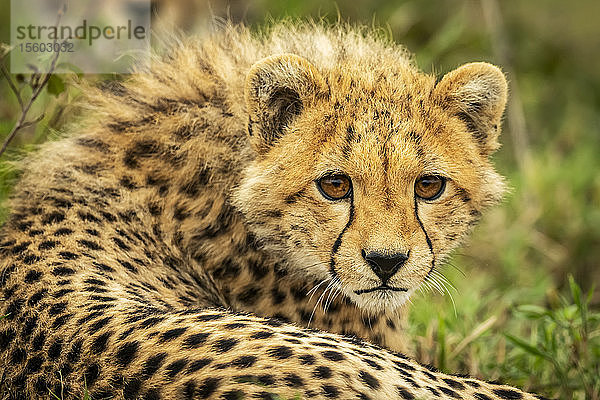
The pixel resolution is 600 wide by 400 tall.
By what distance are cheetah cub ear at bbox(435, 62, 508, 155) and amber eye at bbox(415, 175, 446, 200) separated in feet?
1.20

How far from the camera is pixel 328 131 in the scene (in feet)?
10.9

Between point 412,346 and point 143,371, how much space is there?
6.46ft

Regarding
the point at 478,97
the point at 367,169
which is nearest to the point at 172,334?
the point at 367,169

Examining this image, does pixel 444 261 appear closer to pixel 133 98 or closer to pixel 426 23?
pixel 133 98

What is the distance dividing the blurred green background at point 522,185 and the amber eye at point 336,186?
2.62 ft

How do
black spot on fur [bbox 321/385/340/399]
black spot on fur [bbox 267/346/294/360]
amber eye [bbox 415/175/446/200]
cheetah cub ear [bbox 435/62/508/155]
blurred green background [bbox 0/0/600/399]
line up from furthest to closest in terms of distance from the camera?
blurred green background [bbox 0/0/600/399], cheetah cub ear [bbox 435/62/508/155], amber eye [bbox 415/175/446/200], black spot on fur [bbox 267/346/294/360], black spot on fur [bbox 321/385/340/399]

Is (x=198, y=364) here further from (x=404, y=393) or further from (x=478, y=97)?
(x=478, y=97)

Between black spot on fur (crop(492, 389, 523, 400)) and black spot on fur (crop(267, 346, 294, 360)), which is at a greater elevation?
black spot on fur (crop(267, 346, 294, 360))

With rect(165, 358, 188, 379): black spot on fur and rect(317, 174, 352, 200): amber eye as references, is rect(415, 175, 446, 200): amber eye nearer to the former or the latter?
rect(317, 174, 352, 200): amber eye

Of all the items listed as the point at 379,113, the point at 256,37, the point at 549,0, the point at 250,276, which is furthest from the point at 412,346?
the point at 549,0

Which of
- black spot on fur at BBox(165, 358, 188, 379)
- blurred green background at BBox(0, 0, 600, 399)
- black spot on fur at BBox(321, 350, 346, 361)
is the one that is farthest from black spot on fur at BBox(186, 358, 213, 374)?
blurred green background at BBox(0, 0, 600, 399)

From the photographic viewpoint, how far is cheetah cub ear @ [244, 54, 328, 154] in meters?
3.34

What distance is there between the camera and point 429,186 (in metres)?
3.33

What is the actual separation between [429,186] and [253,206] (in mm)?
711
